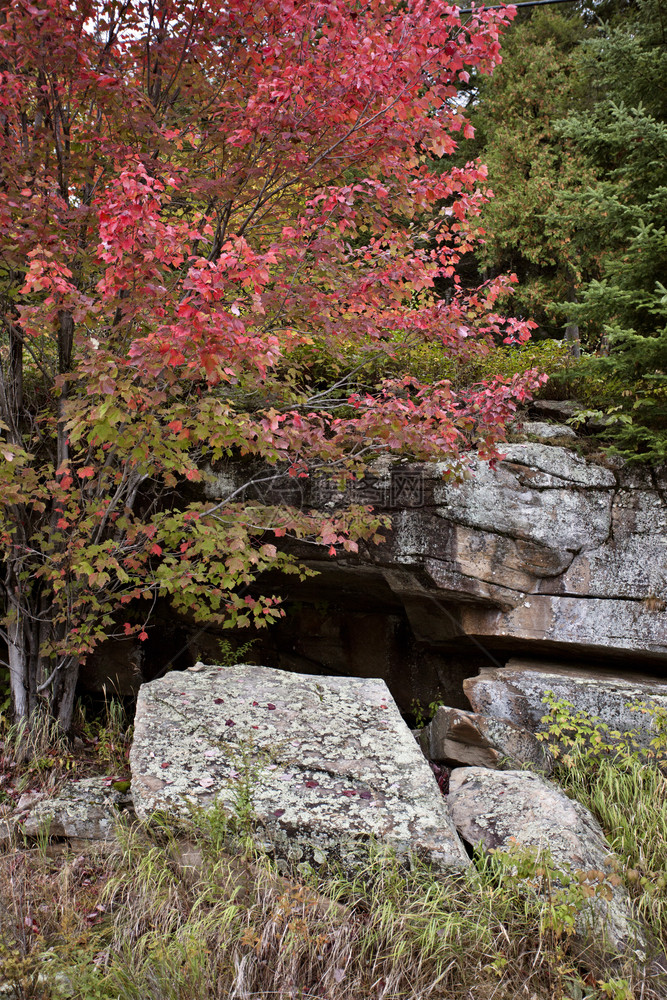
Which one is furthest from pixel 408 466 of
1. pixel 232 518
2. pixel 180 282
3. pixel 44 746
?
pixel 44 746

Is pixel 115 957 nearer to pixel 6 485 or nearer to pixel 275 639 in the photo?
pixel 6 485

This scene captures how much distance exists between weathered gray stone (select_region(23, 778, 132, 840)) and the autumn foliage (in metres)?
1.20

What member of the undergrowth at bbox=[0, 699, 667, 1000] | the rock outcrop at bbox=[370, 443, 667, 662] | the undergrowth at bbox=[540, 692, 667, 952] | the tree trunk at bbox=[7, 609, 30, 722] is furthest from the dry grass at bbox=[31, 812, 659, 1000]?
the rock outcrop at bbox=[370, 443, 667, 662]

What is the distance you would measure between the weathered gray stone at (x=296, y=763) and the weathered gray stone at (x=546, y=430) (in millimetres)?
2910

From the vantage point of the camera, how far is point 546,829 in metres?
3.62

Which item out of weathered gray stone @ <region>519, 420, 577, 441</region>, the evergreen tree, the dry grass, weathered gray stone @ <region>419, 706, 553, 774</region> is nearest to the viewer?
the dry grass

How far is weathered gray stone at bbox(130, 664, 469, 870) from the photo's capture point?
347 centimetres

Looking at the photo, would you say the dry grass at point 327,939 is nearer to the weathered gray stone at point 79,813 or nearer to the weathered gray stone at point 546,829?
the weathered gray stone at point 546,829

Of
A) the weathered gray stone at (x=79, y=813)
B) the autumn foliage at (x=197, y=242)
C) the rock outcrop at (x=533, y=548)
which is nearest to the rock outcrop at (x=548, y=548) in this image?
the rock outcrop at (x=533, y=548)

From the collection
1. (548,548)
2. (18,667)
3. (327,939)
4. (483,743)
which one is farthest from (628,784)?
(18,667)

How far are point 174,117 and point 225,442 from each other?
8.18 feet

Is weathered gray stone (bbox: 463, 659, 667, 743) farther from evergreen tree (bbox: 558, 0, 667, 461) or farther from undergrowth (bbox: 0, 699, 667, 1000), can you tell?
evergreen tree (bbox: 558, 0, 667, 461)

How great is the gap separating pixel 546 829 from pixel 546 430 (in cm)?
379

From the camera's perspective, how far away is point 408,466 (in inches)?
234
